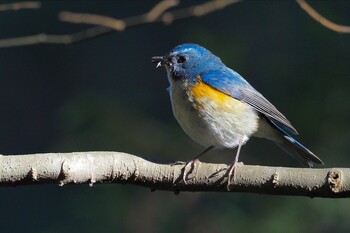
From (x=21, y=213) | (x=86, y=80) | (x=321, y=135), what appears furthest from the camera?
(x=86, y=80)

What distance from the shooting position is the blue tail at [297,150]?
452 centimetres

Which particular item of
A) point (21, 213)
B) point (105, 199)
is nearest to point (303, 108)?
point (105, 199)

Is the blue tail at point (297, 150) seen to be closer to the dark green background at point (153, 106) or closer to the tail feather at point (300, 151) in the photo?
the tail feather at point (300, 151)

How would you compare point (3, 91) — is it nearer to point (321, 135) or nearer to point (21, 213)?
point (21, 213)

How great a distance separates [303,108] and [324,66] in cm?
43

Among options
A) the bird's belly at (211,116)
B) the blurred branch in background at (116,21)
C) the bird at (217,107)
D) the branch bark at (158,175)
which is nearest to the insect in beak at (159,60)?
the bird at (217,107)

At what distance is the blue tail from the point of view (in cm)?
452

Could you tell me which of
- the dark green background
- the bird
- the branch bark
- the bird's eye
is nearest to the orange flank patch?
the bird

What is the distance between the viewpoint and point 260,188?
10.6ft

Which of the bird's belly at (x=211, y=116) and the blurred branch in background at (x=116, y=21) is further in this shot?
the bird's belly at (x=211, y=116)

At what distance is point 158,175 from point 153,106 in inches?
174

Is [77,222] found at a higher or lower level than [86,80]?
lower

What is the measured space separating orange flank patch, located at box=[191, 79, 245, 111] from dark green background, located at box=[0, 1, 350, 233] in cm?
172

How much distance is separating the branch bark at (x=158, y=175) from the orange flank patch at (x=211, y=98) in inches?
37.9
